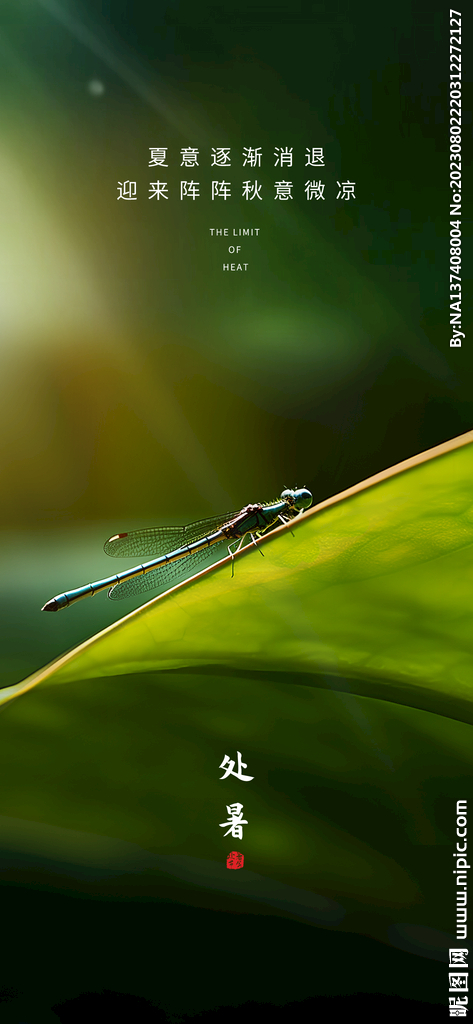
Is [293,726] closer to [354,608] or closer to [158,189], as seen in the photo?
[354,608]

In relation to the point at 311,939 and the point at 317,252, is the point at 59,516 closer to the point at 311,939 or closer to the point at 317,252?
the point at 317,252

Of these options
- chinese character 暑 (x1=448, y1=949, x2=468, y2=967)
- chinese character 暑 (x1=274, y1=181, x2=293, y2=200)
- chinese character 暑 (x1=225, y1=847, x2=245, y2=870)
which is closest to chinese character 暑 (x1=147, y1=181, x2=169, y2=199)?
chinese character 暑 (x1=274, y1=181, x2=293, y2=200)

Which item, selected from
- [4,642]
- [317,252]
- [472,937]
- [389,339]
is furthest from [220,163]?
[472,937]

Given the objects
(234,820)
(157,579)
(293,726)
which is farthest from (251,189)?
(234,820)

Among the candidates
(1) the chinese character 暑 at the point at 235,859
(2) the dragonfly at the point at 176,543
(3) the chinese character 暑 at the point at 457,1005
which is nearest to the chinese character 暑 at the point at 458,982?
(3) the chinese character 暑 at the point at 457,1005

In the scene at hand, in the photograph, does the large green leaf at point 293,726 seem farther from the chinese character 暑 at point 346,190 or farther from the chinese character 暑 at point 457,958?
the chinese character 暑 at point 346,190

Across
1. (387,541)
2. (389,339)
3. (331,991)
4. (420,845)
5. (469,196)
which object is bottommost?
(331,991)
